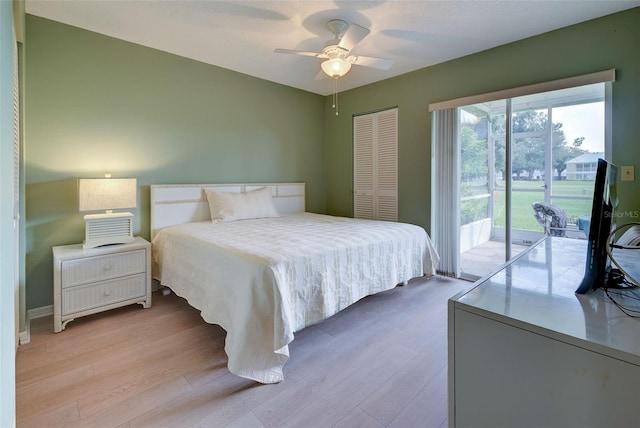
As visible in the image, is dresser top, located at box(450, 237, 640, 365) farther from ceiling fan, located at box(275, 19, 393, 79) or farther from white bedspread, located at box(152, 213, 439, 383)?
ceiling fan, located at box(275, 19, 393, 79)

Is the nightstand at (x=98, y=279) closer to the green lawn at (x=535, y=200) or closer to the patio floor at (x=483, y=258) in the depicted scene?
the patio floor at (x=483, y=258)

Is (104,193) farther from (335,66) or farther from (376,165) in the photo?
(376,165)

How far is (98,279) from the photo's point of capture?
2512 millimetres

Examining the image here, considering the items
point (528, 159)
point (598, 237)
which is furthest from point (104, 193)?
point (528, 159)

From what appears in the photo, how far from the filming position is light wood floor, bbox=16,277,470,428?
1.52m

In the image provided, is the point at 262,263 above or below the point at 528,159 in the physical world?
below

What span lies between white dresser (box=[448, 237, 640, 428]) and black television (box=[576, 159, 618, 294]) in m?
0.04

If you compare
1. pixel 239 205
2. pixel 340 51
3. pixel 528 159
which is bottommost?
pixel 239 205

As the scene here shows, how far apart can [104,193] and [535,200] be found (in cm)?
462

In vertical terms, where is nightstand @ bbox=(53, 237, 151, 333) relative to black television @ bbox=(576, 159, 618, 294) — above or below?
below

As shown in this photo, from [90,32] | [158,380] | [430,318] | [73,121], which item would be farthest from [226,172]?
[430,318]

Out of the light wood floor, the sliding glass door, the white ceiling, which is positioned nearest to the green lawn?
the sliding glass door

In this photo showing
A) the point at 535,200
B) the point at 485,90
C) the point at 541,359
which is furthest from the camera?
the point at 535,200

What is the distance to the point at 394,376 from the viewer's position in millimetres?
1823
